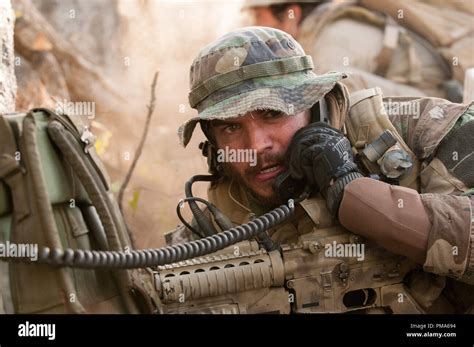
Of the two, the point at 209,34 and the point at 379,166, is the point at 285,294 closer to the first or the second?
the point at 379,166

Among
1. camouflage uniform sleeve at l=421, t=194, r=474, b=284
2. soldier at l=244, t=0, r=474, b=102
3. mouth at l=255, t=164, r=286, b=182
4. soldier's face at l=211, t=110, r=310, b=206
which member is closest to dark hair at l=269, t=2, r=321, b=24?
soldier at l=244, t=0, r=474, b=102

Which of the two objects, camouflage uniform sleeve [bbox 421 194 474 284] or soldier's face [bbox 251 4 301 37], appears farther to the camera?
soldier's face [bbox 251 4 301 37]

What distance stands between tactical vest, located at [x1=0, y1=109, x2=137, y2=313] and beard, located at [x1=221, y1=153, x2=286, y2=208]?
58 centimetres

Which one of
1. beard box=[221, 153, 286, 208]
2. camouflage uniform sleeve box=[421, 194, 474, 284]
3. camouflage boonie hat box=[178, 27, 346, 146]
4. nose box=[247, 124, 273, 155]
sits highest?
camouflage boonie hat box=[178, 27, 346, 146]

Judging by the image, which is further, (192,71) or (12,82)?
(12,82)

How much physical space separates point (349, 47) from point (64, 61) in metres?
1.67

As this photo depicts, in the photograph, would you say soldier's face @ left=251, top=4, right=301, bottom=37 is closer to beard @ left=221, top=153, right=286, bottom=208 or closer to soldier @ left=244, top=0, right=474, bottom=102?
soldier @ left=244, top=0, right=474, bottom=102

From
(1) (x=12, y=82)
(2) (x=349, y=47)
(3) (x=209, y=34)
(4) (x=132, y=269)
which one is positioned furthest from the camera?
(2) (x=349, y=47)

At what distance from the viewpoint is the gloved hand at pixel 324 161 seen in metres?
2.29

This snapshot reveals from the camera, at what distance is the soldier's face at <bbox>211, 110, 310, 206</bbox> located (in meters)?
2.48

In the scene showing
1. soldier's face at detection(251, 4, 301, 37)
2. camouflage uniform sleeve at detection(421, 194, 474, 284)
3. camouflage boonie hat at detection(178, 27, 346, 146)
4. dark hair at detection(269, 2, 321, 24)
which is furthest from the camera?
dark hair at detection(269, 2, 321, 24)

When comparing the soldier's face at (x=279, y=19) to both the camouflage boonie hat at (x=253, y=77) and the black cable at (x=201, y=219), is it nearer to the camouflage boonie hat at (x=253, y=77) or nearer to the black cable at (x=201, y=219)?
the camouflage boonie hat at (x=253, y=77)

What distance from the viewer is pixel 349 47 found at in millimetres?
4434
